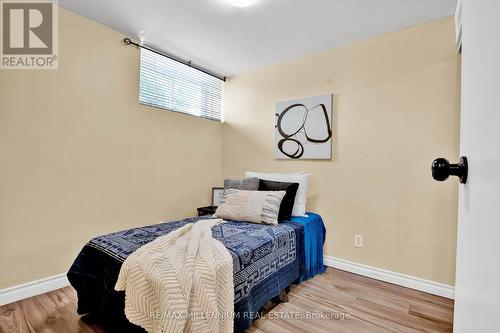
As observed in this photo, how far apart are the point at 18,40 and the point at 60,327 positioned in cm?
230

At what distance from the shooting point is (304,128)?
3.05 m

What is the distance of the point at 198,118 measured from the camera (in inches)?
140

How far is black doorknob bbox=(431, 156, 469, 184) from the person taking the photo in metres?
0.58

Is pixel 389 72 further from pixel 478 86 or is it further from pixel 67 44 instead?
pixel 67 44

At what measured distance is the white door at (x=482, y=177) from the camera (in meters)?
0.38

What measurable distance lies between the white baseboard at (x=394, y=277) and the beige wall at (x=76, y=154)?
2078 mm

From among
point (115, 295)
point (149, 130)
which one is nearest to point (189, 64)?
→ point (149, 130)

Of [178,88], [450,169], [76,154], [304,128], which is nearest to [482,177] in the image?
[450,169]

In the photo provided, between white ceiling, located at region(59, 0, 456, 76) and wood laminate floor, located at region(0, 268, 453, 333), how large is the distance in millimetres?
2485

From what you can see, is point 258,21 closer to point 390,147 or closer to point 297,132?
point 297,132

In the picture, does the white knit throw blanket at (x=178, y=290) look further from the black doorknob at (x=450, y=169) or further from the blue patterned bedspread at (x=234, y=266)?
the black doorknob at (x=450, y=169)

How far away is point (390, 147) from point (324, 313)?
1653mm

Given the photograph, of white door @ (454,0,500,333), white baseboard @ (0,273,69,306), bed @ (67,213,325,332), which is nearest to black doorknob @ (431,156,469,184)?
white door @ (454,0,500,333)

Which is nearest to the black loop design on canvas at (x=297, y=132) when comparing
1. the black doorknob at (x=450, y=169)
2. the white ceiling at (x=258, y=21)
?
the white ceiling at (x=258, y=21)
